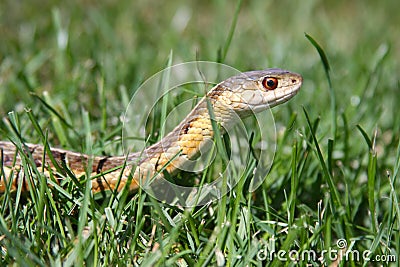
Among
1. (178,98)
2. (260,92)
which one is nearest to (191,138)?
(260,92)

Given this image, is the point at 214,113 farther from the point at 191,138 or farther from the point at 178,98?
the point at 178,98

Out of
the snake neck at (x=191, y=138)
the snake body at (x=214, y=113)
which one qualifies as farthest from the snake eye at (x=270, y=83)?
the snake neck at (x=191, y=138)

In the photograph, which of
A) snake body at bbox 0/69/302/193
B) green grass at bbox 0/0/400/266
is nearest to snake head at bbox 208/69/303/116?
snake body at bbox 0/69/302/193

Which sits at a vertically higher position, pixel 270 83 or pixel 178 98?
pixel 270 83

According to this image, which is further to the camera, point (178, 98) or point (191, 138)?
point (178, 98)

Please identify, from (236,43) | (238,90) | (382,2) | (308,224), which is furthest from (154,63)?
(382,2)
